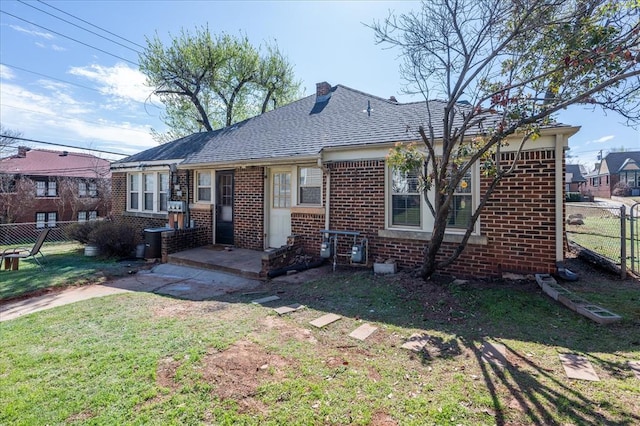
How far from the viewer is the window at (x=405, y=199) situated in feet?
24.0

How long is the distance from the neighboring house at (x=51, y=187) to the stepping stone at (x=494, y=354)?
26.4 meters

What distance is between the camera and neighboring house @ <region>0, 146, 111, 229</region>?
22.2 meters

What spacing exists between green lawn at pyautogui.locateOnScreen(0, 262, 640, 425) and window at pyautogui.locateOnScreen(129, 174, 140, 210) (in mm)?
8815

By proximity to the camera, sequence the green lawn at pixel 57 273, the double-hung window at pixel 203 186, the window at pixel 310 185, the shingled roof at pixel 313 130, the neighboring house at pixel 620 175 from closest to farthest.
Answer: the green lawn at pixel 57 273 < the shingled roof at pixel 313 130 < the window at pixel 310 185 < the double-hung window at pixel 203 186 < the neighboring house at pixel 620 175

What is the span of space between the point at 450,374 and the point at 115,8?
1546 cm

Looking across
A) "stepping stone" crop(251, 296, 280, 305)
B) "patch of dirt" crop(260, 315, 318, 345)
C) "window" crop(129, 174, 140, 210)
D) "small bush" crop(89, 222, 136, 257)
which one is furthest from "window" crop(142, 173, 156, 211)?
"patch of dirt" crop(260, 315, 318, 345)

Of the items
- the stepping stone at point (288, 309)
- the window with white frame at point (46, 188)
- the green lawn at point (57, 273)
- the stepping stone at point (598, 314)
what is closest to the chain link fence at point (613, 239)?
the stepping stone at point (598, 314)

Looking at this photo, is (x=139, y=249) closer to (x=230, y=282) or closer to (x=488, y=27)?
(x=230, y=282)

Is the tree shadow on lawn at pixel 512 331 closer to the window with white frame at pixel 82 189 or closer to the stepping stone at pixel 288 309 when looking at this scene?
the stepping stone at pixel 288 309

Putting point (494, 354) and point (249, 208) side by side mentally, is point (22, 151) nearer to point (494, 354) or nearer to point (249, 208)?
point (249, 208)

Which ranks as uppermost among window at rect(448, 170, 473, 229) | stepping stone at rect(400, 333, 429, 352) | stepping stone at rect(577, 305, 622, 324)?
window at rect(448, 170, 473, 229)

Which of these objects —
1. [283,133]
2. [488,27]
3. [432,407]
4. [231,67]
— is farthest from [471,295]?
[231,67]

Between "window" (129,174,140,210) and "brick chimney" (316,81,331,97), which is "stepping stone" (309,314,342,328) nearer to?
"brick chimney" (316,81,331,97)

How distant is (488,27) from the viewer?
Answer: 17.5ft
